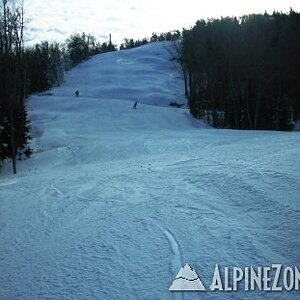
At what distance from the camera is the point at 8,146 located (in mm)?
28984

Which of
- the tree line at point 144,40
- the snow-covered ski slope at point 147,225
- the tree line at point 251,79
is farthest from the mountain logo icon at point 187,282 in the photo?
the tree line at point 144,40

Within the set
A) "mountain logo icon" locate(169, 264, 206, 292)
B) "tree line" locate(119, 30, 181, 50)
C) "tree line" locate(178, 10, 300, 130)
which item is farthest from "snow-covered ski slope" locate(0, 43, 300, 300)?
"tree line" locate(119, 30, 181, 50)

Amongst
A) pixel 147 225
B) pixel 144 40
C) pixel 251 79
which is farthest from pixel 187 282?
pixel 144 40

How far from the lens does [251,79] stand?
152 feet

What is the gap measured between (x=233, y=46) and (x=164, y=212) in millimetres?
39915

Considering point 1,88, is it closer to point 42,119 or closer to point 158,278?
point 42,119

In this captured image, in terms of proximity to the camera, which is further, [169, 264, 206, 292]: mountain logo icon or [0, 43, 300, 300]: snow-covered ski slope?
[0, 43, 300, 300]: snow-covered ski slope

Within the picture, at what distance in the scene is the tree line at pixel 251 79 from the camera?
151 ft

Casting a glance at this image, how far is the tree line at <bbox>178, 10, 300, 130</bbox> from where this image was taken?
1806 inches

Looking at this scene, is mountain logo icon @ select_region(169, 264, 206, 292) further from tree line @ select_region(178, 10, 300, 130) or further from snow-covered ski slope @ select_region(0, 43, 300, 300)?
tree line @ select_region(178, 10, 300, 130)

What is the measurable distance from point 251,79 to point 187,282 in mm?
42053

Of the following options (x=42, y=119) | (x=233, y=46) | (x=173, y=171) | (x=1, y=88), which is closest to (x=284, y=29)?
(x=233, y=46)

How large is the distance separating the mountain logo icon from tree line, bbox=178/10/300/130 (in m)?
39.6

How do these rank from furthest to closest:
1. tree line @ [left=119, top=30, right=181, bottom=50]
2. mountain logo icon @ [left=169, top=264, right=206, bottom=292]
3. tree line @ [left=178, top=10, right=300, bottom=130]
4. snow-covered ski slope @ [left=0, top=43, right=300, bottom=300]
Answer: tree line @ [left=119, top=30, right=181, bottom=50] → tree line @ [left=178, top=10, right=300, bottom=130] → snow-covered ski slope @ [left=0, top=43, right=300, bottom=300] → mountain logo icon @ [left=169, top=264, right=206, bottom=292]
